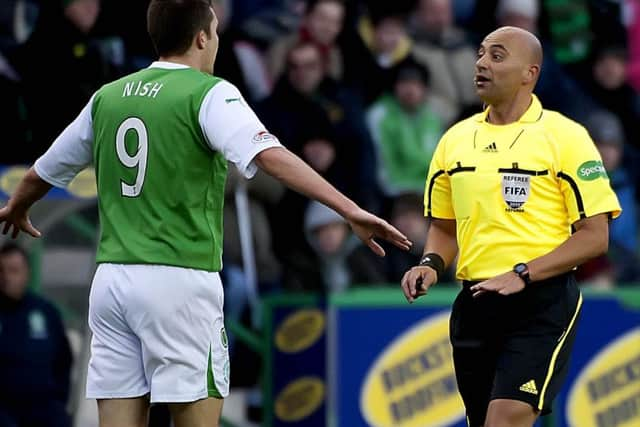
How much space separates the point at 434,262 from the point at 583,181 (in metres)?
0.82

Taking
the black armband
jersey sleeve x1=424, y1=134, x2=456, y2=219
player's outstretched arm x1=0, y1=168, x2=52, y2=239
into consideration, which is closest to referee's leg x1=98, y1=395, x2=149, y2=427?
player's outstretched arm x1=0, y1=168, x2=52, y2=239

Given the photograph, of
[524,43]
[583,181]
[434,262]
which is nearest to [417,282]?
[434,262]

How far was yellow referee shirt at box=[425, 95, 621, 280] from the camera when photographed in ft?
22.8

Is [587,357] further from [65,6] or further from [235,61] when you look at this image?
[65,6]

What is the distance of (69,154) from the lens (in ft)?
21.1

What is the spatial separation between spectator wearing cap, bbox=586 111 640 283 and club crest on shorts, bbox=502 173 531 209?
255 inches

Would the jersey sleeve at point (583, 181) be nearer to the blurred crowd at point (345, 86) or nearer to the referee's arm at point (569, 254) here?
the referee's arm at point (569, 254)

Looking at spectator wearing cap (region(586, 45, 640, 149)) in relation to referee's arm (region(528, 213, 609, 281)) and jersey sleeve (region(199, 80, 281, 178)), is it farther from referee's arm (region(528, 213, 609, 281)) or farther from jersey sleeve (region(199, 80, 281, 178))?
jersey sleeve (region(199, 80, 281, 178))

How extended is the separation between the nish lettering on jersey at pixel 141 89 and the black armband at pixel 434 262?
69.4 inches

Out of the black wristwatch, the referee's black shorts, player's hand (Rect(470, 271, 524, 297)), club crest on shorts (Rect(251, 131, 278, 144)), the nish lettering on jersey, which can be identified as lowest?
the referee's black shorts

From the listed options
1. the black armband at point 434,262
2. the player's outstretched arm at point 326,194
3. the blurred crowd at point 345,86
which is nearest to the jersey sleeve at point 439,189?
the black armband at point 434,262

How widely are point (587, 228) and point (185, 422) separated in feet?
6.67

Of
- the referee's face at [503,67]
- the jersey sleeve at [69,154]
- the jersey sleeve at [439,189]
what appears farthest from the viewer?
the jersey sleeve at [439,189]

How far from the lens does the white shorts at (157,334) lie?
6.02 metres
